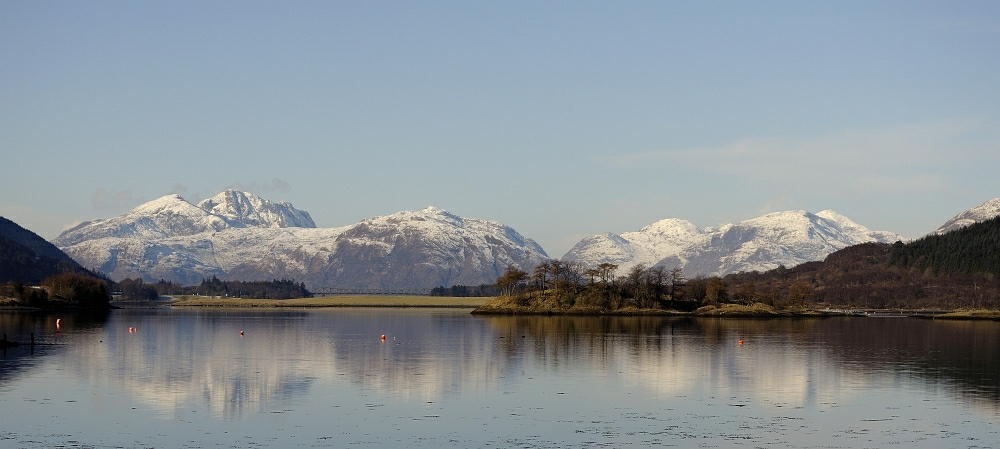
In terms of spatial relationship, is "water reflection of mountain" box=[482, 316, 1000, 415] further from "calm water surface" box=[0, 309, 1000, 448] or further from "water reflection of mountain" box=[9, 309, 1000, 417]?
"calm water surface" box=[0, 309, 1000, 448]

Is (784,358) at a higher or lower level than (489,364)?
higher

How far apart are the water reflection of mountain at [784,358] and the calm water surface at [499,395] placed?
0.31 metres

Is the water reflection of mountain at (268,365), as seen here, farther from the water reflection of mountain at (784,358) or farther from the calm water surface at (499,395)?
the water reflection of mountain at (784,358)

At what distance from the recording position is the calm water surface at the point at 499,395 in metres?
50.4

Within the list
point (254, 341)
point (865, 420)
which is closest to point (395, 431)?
point (865, 420)

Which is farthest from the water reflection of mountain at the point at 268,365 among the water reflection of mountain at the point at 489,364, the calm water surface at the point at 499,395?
the calm water surface at the point at 499,395

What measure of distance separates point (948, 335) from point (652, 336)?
1637 inches

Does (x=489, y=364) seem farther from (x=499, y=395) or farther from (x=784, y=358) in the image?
(x=784, y=358)

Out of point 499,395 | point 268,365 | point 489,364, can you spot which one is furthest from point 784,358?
point 268,365

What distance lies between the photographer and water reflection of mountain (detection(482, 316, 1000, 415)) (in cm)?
7175

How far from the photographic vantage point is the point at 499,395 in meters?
66.6

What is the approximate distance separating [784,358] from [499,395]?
39123 mm

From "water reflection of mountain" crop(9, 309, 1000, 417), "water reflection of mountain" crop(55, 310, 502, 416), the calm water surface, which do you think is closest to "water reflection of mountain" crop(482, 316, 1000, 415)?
"water reflection of mountain" crop(9, 309, 1000, 417)

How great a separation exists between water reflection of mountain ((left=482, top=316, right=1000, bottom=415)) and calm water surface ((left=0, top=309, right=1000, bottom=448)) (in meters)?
0.31
